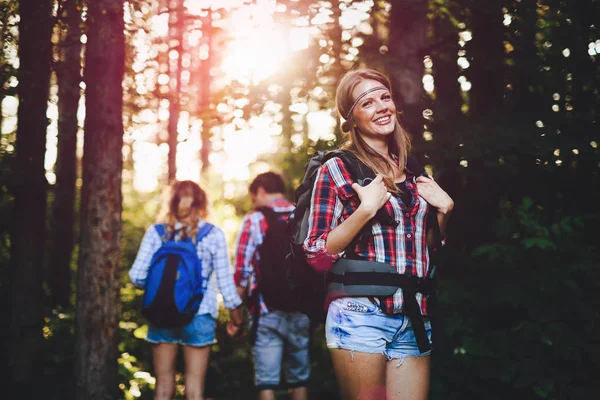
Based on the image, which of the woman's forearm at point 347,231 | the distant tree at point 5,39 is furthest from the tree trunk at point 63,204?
the woman's forearm at point 347,231

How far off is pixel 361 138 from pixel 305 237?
2.00 feet

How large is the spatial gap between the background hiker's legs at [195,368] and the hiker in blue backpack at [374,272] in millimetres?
2389

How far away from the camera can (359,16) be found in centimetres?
550

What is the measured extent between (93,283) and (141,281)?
619 millimetres

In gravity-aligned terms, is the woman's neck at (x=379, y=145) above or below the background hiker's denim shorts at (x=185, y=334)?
above

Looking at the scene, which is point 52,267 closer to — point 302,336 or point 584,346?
point 302,336

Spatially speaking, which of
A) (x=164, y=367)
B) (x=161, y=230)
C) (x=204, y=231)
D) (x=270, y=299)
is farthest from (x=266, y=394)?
(x=161, y=230)

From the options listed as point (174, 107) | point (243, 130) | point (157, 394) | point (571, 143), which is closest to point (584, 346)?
point (571, 143)

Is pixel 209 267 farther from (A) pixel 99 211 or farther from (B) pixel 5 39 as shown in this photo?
(B) pixel 5 39

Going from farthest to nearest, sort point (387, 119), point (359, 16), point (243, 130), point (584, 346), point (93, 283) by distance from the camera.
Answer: point (243, 130)
point (359, 16)
point (93, 283)
point (584, 346)
point (387, 119)

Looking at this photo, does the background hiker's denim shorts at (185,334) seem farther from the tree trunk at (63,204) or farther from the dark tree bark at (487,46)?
the tree trunk at (63,204)

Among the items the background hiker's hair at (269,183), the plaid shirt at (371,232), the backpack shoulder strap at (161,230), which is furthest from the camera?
the background hiker's hair at (269,183)

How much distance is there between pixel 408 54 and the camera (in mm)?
5367

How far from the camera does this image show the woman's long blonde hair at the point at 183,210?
4758 mm
